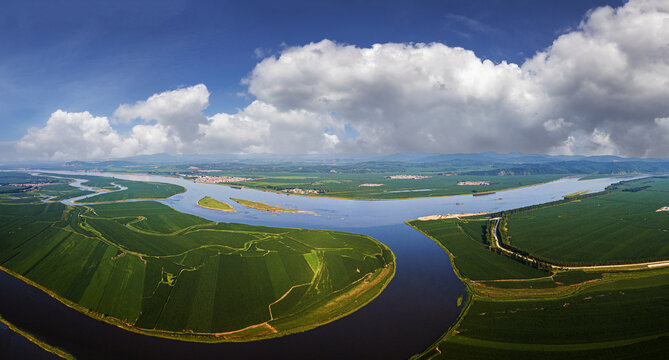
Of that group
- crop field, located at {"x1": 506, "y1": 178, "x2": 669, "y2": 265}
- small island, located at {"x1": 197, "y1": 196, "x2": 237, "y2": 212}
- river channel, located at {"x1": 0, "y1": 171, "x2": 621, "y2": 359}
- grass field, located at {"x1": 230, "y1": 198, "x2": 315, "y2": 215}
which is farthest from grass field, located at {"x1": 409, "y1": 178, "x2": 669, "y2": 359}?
small island, located at {"x1": 197, "y1": 196, "x2": 237, "y2": 212}

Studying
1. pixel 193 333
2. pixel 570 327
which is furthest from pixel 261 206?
pixel 570 327

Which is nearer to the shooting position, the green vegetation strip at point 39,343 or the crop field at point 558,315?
the crop field at point 558,315

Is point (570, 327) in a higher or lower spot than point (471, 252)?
lower

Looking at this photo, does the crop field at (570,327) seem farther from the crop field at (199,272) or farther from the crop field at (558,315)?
the crop field at (199,272)

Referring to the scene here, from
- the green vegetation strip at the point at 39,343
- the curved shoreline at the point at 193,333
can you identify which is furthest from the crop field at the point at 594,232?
the green vegetation strip at the point at 39,343

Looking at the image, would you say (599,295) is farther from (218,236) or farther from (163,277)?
(218,236)

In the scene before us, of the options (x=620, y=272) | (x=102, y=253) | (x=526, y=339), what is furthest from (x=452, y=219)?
(x=102, y=253)

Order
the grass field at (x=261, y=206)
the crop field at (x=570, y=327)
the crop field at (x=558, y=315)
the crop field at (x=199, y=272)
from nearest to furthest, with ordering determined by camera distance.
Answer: the crop field at (x=570, y=327), the crop field at (x=558, y=315), the crop field at (x=199, y=272), the grass field at (x=261, y=206)

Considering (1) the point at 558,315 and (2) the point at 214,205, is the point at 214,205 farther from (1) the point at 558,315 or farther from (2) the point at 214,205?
(1) the point at 558,315
